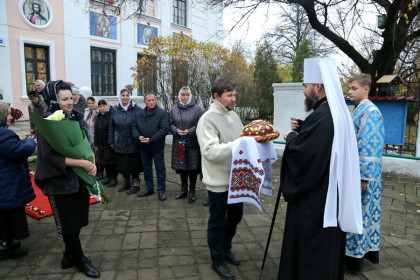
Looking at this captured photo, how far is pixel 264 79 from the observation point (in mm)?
16344

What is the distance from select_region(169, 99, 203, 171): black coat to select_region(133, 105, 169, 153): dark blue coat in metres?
0.18

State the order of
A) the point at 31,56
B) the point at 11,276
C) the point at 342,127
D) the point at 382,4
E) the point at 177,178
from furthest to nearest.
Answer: the point at 31,56 → the point at 382,4 → the point at 177,178 → the point at 11,276 → the point at 342,127

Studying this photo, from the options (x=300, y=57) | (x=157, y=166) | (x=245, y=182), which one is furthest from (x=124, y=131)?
(x=300, y=57)

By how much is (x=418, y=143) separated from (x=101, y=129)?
6924mm

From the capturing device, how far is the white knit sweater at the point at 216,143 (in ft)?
9.19

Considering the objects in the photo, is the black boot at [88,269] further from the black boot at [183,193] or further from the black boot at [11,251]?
the black boot at [183,193]

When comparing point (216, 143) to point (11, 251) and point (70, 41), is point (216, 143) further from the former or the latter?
point (70, 41)

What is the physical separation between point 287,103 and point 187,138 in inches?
174

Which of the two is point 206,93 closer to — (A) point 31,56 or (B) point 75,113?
(A) point 31,56

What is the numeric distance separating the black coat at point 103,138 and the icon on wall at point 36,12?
9741 mm

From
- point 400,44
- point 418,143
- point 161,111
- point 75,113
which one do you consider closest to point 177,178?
point 161,111

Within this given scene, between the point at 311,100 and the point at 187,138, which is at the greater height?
the point at 311,100

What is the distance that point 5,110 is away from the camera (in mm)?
3219

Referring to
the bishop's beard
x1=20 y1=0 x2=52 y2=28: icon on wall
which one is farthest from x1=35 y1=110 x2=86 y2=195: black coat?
x1=20 y1=0 x2=52 y2=28: icon on wall
